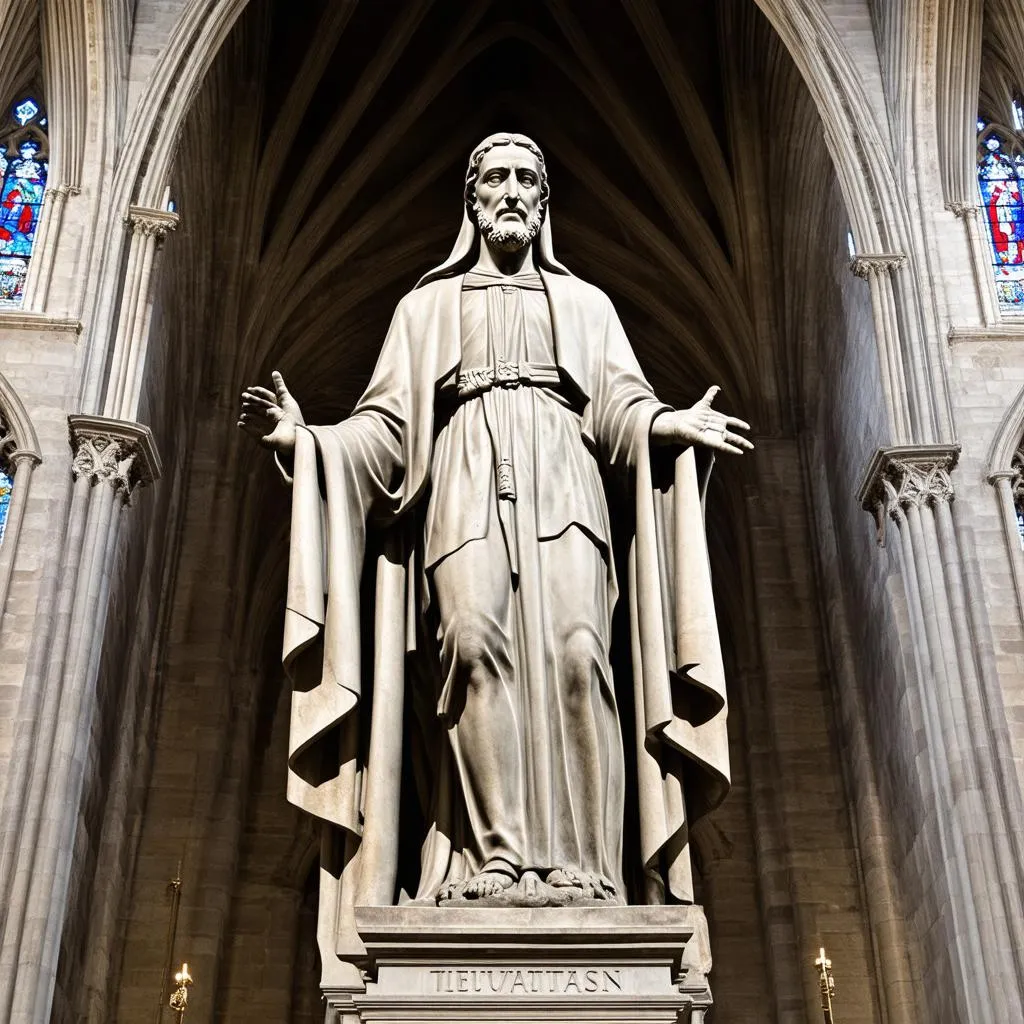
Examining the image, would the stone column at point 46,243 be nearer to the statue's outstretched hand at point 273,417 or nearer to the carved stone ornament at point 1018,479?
the carved stone ornament at point 1018,479

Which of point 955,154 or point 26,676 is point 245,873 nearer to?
point 26,676

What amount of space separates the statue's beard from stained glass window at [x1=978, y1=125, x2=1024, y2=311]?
10.3m

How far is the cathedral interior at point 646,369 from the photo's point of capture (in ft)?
38.5

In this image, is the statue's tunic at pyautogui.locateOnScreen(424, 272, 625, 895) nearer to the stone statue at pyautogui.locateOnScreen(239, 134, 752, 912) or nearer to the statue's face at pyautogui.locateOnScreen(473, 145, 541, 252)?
the stone statue at pyautogui.locateOnScreen(239, 134, 752, 912)

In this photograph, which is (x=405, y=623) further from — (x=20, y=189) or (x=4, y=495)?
(x=20, y=189)

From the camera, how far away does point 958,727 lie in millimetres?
11305

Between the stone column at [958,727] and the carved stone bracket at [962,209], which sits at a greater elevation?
the carved stone bracket at [962,209]

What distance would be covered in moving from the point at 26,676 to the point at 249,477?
8.04 m

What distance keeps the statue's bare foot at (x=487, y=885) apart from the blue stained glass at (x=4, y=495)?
970 cm

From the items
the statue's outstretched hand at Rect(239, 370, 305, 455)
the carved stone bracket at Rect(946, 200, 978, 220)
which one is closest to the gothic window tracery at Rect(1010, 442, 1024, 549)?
the carved stone bracket at Rect(946, 200, 978, 220)

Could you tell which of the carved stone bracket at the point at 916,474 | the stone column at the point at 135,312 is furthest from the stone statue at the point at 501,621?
the stone column at the point at 135,312

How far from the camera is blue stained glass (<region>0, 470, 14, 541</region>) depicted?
12.3 meters

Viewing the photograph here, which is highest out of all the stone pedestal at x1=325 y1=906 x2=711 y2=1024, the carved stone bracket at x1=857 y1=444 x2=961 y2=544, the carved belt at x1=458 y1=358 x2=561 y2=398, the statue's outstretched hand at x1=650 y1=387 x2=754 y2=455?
the carved stone bracket at x1=857 y1=444 x2=961 y2=544

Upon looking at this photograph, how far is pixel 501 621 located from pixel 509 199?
1.32 m
